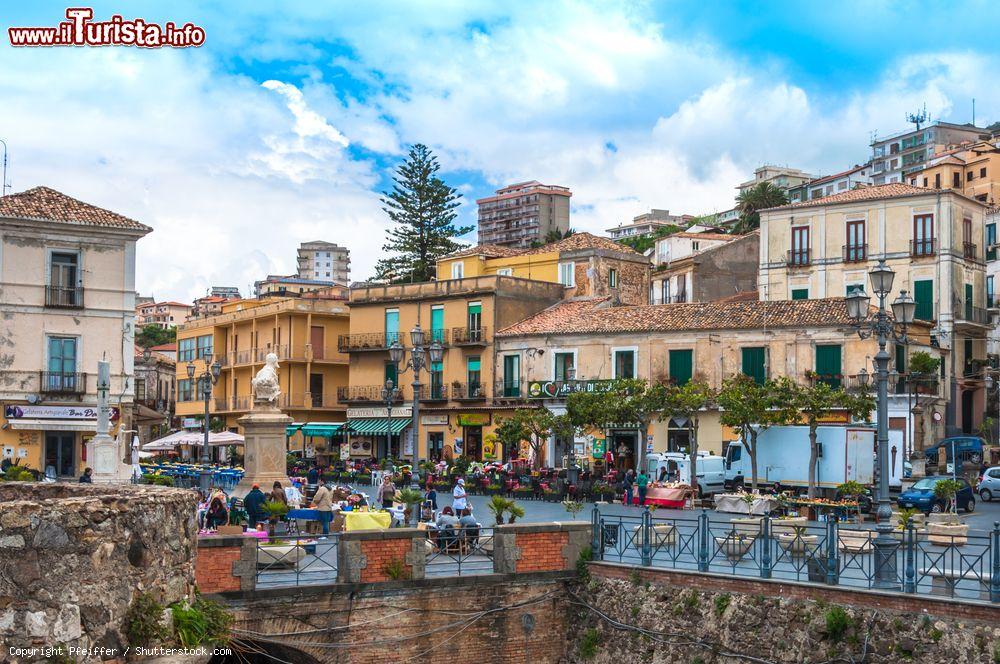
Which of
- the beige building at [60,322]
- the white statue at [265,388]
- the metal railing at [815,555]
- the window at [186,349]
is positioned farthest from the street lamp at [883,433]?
the window at [186,349]

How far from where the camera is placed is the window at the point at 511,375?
58.2 metres

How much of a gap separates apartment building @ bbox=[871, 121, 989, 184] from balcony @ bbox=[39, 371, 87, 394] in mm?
70943

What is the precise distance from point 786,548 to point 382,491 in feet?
47.4

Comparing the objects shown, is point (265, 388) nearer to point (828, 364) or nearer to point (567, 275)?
point (828, 364)

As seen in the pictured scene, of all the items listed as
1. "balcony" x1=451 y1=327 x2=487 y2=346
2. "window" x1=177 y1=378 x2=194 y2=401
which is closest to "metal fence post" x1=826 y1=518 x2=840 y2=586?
"balcony" x1=451 y1=327 x2=487 y2=346

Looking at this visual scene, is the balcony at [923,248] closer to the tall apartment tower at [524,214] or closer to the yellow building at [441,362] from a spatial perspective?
the yellow building at [441,362]

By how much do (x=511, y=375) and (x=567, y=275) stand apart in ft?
26.2

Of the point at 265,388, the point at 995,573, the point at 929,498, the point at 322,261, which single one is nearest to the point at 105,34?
the point at 265,388

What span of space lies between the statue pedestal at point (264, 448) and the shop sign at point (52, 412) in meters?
16.0

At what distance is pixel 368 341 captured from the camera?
64.8m

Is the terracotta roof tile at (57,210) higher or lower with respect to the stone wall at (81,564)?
higher

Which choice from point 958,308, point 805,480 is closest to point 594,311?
point 958,308

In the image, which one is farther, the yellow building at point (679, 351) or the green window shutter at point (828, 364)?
the yellow building at point (679, 351)

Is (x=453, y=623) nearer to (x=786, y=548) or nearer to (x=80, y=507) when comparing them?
(x=786, y=548)
